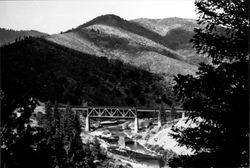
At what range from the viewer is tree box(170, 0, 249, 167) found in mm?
13805

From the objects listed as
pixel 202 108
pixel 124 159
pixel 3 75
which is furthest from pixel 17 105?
pixel 124 159

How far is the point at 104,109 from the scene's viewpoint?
160125mm

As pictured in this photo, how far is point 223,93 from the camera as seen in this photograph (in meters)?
14.2

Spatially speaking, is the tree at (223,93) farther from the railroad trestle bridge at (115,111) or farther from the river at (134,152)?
the railroad trestle bridge at (115,111)

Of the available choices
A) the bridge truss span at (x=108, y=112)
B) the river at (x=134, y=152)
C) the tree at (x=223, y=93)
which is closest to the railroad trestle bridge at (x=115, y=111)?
the bridge truss span at (x=108, y=112)

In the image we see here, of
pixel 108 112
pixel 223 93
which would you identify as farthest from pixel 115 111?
pixel 223 93

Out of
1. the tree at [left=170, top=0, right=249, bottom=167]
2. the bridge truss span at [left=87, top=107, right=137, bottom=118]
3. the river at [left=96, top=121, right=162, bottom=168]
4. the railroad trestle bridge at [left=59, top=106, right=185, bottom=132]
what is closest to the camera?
the tree at [left=170, top=0, right=249, bottom=167]

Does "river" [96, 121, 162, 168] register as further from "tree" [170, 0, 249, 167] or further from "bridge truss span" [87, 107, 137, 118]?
"tree" [170, 0, 249, 167]

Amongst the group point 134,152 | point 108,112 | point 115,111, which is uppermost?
point 115,111

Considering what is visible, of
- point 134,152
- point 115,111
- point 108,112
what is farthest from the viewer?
point 115,111

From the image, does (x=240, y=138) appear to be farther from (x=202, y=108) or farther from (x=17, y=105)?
(x=17, y=105)

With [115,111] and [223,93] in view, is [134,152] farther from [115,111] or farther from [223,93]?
[223,93]

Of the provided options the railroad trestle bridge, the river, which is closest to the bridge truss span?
the railroad trestle bridge

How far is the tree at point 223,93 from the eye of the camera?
45.3 feet
